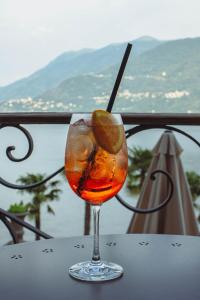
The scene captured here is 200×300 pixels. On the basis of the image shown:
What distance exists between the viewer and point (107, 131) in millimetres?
753

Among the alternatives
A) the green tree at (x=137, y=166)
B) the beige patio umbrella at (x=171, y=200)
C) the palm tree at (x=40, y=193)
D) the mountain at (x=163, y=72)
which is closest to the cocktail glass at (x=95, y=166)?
the beige patio umbrella at (x=171, y=200)

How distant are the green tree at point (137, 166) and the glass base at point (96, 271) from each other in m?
9.84

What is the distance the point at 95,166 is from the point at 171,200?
2030mm

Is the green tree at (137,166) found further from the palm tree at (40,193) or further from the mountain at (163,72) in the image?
the mountain at (163,72)

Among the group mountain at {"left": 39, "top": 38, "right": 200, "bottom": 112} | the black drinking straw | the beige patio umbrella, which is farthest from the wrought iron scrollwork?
mountain at {"left": 39, "top": 38, "right": 200, "bottom": 112}

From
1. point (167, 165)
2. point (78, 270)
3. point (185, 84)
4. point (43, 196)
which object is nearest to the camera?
point (78, 270)

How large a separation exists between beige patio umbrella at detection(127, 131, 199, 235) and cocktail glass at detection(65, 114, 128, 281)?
191 cm

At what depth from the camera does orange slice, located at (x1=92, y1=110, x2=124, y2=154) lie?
0.75m

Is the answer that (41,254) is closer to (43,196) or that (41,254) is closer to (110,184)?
(110,184)

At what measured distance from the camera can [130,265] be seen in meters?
0.84

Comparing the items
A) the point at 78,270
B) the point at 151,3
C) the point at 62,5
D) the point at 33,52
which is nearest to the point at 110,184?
the point at 78,270

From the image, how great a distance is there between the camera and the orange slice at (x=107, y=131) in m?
0.75

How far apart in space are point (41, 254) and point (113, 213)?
1641cm

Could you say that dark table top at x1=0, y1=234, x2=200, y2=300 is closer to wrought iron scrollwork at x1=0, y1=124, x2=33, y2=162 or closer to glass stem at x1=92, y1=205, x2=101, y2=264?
glass stem at x1=92, y1=205, x2=101, y2=264
